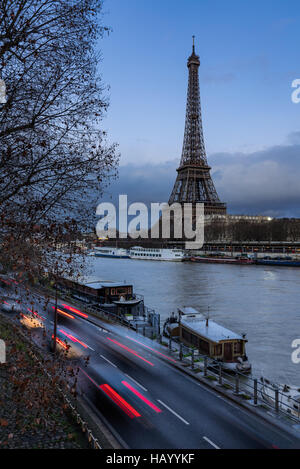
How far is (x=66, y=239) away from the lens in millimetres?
5668

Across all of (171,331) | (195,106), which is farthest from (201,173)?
(171,331)

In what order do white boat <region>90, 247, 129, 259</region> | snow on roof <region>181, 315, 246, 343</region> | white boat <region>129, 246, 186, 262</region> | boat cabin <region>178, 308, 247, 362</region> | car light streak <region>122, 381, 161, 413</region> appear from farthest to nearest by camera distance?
white boat <region>90, 247, 129, 259</region>, white boat <region>129, 246, 186, 262</region>, snow on roof <region>181, 315, 246, 343</region>, boat cabin <region>178, 308, 247, 362</region>, car light streak <region>122, 381, 161, 413</region>

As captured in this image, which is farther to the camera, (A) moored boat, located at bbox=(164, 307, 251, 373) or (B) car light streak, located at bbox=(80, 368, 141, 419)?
(A) moored boat, located at bbox=(164, 307, 251, 373)

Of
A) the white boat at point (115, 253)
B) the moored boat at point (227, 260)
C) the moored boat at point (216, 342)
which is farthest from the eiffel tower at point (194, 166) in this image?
the moored boat at point (216, 342)

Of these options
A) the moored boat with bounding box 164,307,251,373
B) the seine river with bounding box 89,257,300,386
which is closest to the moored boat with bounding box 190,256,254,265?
the seine river with bounding box 89,257,300,386

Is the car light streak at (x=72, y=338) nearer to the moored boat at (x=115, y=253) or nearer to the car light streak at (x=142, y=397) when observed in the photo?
the car light streak at (x=142, y=397)

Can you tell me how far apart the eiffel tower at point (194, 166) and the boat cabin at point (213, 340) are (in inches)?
4128

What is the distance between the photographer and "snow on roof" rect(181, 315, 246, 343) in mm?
18438

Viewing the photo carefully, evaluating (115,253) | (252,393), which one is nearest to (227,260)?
(115,253)

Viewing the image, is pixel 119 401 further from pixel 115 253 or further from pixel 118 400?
pixel 115 253

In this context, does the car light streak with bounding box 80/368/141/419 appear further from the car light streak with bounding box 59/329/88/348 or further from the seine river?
the seine river

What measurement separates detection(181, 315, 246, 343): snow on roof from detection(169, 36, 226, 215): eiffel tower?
103926 mm
